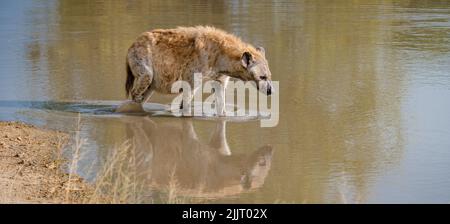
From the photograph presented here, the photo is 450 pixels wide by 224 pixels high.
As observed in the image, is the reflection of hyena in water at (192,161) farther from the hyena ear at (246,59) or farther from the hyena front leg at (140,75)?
A: the hyena ear at (246,59)

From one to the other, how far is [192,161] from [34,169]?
1.65 m

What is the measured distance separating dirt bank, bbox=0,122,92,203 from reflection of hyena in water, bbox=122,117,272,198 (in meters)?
0.78

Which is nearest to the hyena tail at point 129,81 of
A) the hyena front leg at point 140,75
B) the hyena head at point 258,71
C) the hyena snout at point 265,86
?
the hyena front leg at point 140,75

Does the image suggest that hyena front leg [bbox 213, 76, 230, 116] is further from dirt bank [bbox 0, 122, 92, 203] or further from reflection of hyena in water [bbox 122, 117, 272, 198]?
dirt bank [bbox 0, 122, 92, 203]

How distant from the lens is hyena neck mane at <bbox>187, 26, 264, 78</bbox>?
10.2 meters

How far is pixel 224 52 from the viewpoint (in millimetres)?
10258

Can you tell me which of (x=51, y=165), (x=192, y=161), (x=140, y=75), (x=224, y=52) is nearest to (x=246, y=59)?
(x=224, y=52)

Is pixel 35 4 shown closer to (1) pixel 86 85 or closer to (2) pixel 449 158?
(1) pixel 86 85

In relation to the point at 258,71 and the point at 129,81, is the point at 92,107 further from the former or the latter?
the point at 258,71

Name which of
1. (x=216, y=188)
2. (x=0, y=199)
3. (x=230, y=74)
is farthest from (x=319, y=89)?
(x=0, y=199)

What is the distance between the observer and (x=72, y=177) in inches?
298

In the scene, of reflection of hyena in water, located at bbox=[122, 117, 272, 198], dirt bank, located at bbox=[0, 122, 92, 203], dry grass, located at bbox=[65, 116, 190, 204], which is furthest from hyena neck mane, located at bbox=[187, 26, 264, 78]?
dry grass, located at bbox=[65, 116, 190, 204]

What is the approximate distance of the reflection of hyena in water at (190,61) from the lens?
1022 centimetres

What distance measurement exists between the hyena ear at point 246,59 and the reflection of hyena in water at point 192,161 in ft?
2.58
